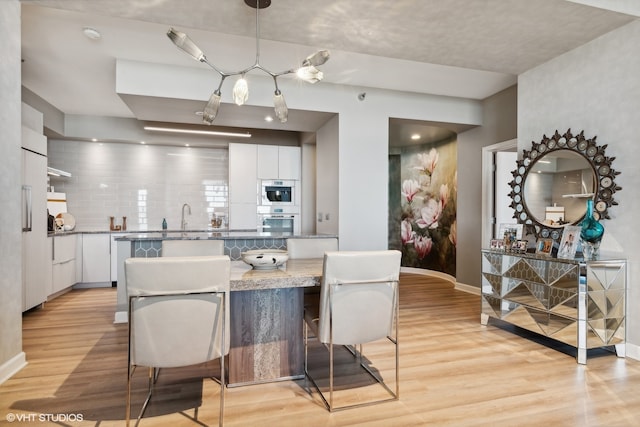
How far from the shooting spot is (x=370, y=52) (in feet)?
10.2

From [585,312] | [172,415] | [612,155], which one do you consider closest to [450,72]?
[612,155]

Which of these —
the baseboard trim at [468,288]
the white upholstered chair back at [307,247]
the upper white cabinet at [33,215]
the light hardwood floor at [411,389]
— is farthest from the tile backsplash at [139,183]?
the baseboard trim at [468,288]

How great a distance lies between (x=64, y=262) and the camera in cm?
475

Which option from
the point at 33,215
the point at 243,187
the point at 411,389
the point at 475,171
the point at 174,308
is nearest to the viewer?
the point at 174,308

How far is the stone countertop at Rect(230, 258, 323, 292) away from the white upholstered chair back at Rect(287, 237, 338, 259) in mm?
732

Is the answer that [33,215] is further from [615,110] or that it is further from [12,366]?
[615,110]

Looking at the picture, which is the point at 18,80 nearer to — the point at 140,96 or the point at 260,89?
the point at 140,96

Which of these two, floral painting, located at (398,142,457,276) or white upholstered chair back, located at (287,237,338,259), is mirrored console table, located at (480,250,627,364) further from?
floral painting, located at (398,142,457,276)

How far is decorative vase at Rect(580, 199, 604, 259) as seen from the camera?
9.03 feet

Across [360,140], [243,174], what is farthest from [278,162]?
[360,140]

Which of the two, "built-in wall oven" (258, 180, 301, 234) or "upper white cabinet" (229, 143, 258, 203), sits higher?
"upper white cabinet" (229, 143, 258, 203)

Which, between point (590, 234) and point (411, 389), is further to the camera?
point (590, 234)

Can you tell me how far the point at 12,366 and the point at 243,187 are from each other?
12.6 ft

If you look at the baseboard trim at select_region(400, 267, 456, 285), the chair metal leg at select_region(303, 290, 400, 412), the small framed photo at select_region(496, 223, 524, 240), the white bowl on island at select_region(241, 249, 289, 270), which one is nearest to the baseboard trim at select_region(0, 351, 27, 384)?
the white bowl on island at select_region(241, 249, 289, 270)
